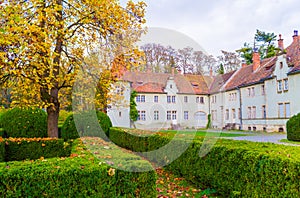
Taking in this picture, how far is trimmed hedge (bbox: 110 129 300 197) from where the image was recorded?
3.72 metres

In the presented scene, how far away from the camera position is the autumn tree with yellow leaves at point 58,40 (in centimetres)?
636

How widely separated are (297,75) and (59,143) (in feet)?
68.3

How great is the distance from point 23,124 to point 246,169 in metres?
11.7

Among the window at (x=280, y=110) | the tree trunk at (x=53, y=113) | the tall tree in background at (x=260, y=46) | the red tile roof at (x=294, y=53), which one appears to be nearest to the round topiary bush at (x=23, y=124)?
the tree trunk at (x=53, y=113)

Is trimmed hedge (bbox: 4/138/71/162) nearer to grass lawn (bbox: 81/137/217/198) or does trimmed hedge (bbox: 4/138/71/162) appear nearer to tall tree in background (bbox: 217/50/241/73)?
grass lawn (bbox: 81/137/217/198)

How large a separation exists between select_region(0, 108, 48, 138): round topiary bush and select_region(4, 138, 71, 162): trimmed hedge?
479cm

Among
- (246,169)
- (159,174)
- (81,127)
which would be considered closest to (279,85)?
(81,127)

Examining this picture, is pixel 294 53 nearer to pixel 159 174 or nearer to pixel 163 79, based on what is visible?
pixel 163 79

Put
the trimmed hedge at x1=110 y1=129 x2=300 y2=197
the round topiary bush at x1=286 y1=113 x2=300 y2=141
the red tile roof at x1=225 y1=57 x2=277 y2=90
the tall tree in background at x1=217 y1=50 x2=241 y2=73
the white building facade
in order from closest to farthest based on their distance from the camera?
1. the trimmed hedge at x1=110 y1=129 x2=300 y2=197
2. the round topiary bush at x1=286 y1=113 x2=300 y2=141
3. the white building facade
4. the red tile roof at x1=225 y1=57 x2=277 y2=90
5. the tall tree in background at x1=217 y1=50 x2=241 y2=73

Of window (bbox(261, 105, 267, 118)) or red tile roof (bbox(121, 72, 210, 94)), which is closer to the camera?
red tile roof (bbox(121, 72, 210, 94))

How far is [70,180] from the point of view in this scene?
3650 millimetres

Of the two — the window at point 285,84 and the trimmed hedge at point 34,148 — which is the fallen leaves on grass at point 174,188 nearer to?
the trimmed hedge at point 34,148

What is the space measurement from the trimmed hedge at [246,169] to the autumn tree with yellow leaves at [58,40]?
12.9 ft

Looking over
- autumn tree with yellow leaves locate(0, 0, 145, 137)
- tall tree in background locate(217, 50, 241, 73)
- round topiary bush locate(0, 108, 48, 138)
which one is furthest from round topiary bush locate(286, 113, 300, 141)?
tall tree in background locate(217, 50, 241, 73)
